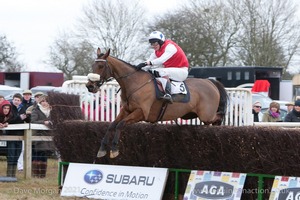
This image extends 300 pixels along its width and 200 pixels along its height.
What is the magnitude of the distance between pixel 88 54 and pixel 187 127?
3418 centimetres

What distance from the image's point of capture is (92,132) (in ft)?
36.7

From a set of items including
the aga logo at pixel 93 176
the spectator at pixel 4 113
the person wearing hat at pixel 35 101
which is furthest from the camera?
the person wearing hat at pixel 35 101

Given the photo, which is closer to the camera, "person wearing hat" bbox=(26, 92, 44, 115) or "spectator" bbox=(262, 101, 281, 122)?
"person wearing hat" bbox=(26, 92, 44, 115)

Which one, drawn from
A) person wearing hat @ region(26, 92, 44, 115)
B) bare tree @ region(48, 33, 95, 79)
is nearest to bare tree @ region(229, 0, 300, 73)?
bare tree @ region(48, 33, 95, 79)

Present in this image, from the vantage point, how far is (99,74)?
1030 cm

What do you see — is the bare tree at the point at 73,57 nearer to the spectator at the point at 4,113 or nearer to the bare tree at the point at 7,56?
the bare tree at the point at 7,56

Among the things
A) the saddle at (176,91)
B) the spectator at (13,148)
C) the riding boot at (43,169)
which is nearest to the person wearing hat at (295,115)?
the saddle at (176,91)

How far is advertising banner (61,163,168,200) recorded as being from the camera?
33.9 feet

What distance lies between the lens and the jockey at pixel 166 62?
10695mm

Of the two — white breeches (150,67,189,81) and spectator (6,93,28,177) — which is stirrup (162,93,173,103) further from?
spectator (6,93,28,177)

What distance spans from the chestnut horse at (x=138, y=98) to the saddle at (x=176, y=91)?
64 millimetres

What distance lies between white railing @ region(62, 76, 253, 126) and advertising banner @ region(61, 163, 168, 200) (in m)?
1.52

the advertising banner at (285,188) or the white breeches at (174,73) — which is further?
the white breeches at (174,73)

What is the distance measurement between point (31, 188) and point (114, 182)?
186cm
